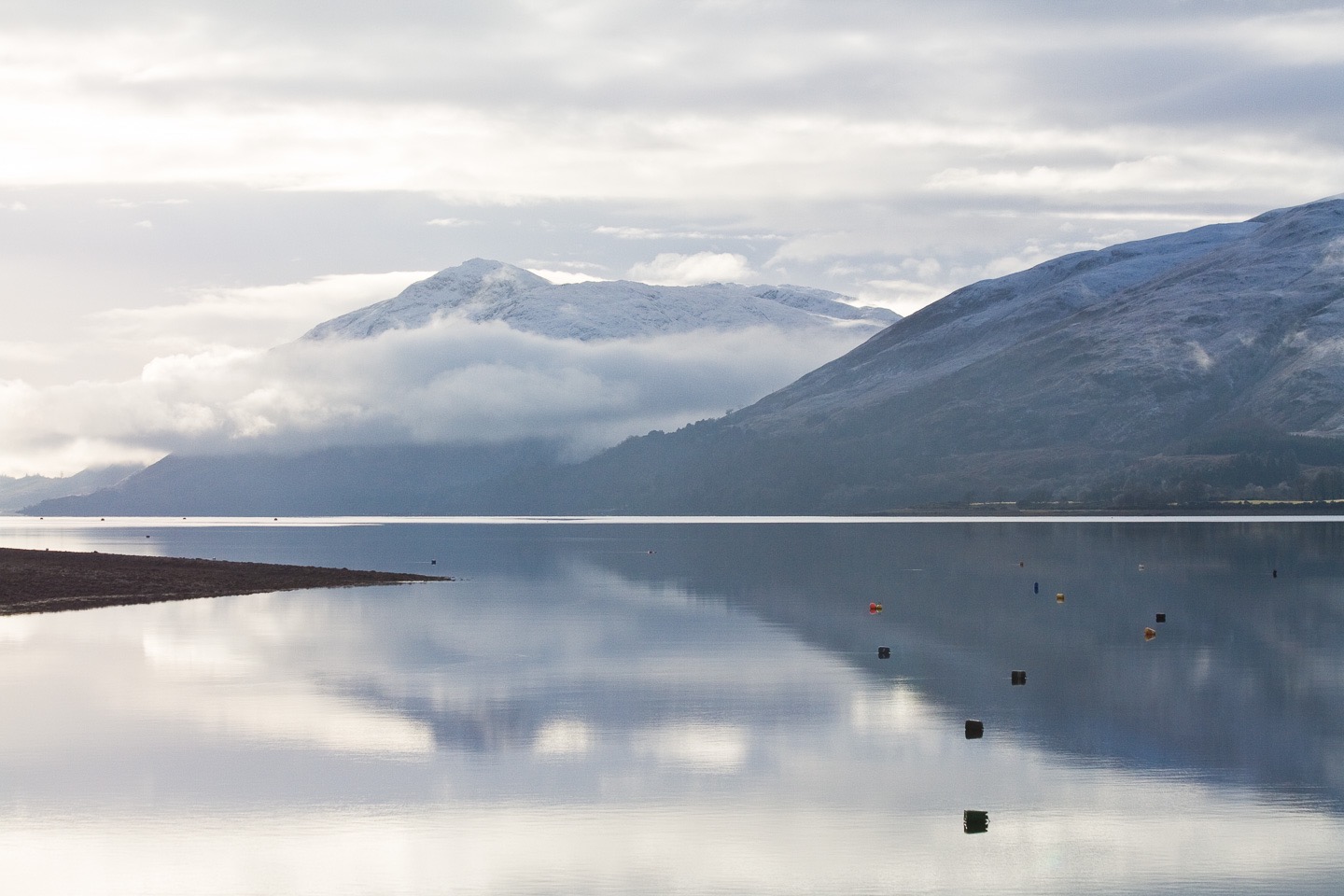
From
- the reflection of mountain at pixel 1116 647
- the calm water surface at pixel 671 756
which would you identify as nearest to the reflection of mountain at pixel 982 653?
the reflection of mountain at pixel 1116 647

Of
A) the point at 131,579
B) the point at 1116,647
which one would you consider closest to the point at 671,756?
the point at 1116,647

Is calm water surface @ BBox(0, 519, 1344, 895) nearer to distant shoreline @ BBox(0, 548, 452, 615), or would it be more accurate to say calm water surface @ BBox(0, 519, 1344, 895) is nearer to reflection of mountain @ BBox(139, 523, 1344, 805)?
reflection of mountain @ BBox(139, 523, 1344, 805)

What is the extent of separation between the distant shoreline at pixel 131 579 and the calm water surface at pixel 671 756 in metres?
17.3

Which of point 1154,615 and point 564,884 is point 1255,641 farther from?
point 564,884

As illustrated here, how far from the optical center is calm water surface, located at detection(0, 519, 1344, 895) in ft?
107

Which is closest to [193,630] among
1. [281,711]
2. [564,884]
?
[281,711]

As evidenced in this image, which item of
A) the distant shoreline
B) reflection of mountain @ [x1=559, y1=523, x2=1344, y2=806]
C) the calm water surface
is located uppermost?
the distant shoreline

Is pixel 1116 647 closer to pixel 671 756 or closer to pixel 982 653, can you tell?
pixel 982 653

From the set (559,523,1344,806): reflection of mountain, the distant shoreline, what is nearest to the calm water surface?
(559,523,1344,806): reflection of mountain

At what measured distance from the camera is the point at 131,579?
129 meters

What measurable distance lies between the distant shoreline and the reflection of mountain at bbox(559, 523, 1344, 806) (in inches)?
1319

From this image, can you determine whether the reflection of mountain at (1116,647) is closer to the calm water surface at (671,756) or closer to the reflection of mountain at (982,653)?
the reflection of mountain at (982,653)

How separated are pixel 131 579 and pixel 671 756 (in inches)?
3755

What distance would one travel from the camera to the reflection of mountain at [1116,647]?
48688mm
